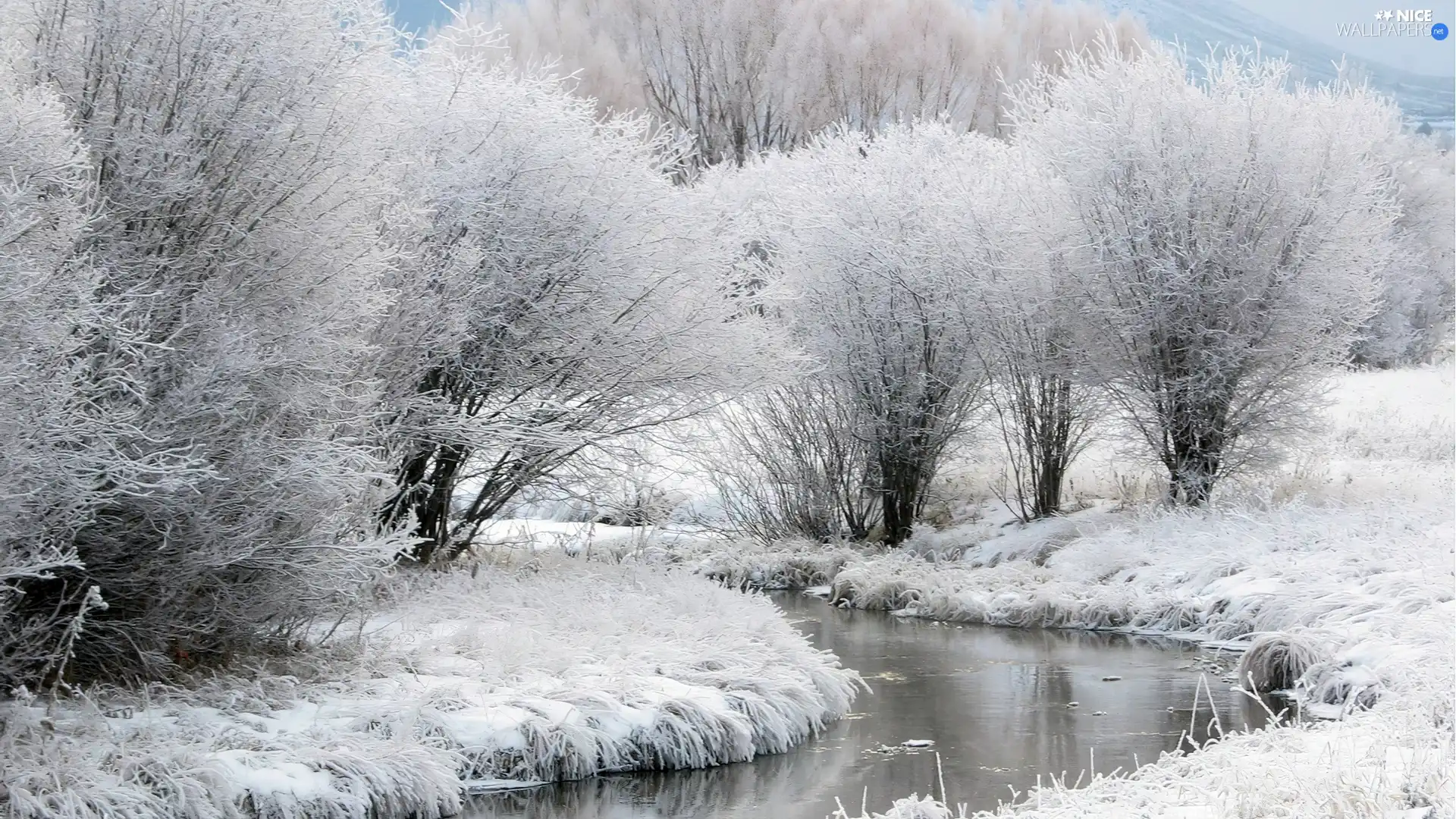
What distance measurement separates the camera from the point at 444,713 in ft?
25.6

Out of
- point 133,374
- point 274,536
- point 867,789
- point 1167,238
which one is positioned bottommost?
point 867,789

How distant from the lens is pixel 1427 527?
1369 centimetres

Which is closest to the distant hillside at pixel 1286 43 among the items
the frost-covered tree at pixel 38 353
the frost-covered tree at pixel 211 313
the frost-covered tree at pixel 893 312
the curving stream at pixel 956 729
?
the frost-covered tree at pixel 893 312

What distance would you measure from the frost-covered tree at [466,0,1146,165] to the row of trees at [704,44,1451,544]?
16361mm

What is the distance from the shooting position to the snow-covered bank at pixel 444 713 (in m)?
6.52

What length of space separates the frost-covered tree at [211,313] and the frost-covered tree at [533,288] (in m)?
3.09

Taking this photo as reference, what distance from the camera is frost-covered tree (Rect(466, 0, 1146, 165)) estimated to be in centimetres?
3538

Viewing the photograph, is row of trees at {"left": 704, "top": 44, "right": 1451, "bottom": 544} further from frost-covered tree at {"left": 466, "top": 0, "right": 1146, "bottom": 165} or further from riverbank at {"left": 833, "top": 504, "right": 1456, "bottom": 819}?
frost-covered tree at {"left": 466, "top": 0, "right": 1146, "bottom": 165}

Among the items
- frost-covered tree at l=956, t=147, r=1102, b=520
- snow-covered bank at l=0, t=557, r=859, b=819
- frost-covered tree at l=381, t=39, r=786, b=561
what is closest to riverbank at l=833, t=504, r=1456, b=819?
frost-covered tree at l=956, t=147, r=1102, b=520

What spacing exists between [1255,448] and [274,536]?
11.9m

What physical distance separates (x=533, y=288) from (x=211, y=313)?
15.3 feet

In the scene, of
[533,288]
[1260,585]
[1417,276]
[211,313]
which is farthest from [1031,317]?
[1417,276]

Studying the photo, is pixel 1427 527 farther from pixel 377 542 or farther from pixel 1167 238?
pixel 377 542

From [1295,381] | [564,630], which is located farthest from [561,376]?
[1295,381]
